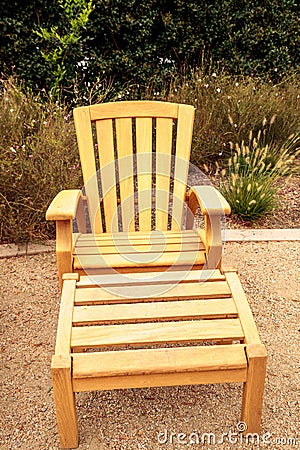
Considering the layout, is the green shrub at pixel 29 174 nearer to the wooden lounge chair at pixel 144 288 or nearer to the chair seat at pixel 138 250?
the wooden lounge chair at pixel 144 288

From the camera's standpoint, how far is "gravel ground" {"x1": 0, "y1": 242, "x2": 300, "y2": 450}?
2078mm

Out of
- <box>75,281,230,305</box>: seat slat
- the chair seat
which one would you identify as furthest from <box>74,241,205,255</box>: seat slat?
<box>75,281,230,305</box>: seat slat

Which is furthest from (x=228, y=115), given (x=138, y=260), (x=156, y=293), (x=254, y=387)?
(x=254, y=387)

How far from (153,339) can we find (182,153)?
1.33 m

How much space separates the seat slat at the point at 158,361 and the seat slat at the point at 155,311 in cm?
17

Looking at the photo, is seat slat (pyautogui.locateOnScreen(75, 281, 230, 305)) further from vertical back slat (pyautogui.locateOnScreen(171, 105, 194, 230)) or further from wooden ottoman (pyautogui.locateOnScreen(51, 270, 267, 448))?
vertical back slat (pyautogui.locateOnScreen(171, 105, 194, 230))

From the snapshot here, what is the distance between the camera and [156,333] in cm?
Result: 198

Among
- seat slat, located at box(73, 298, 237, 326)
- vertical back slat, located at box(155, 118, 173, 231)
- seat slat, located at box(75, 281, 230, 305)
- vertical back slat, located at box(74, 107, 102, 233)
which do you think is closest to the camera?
seat slat, located at box(73, 298, 237, 326)

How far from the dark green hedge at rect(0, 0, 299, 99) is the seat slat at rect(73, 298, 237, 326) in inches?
131

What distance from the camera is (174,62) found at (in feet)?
18.2

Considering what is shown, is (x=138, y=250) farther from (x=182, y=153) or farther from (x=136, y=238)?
(x=182, y=153)

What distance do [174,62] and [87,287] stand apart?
3.89 m

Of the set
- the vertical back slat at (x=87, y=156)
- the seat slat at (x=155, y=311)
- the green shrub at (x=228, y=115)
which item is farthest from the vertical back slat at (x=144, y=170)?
the green shrub at (x=228, y=115)

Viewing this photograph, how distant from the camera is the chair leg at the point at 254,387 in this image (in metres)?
1.87
